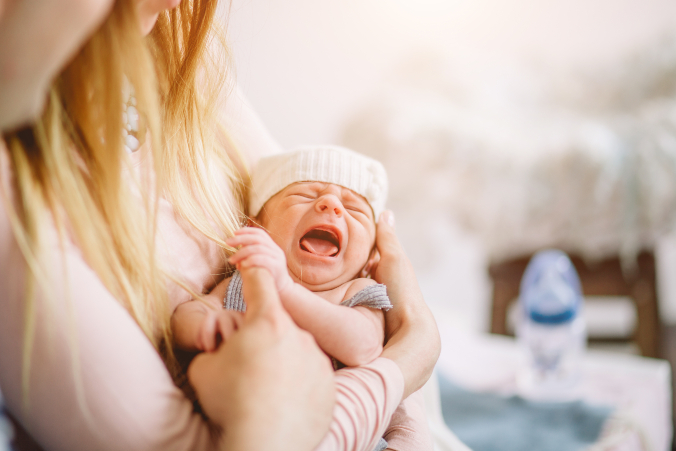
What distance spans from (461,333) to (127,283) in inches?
49.3

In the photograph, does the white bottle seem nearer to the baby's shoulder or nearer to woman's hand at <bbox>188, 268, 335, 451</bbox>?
the baby's shoulder

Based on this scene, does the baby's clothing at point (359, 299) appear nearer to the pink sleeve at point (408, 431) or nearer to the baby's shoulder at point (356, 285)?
the baby's shoulder at point (356, 285)

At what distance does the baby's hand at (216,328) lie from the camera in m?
0.41

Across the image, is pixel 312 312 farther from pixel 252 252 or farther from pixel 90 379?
pixel 90 379

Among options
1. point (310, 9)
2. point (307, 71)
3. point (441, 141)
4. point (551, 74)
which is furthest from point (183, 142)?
point (551, 74)

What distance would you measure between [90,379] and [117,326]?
0.04 m

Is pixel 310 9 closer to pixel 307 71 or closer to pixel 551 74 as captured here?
pixel 307 71

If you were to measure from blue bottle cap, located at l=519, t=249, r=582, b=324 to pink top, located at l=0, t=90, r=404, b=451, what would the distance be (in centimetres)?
104

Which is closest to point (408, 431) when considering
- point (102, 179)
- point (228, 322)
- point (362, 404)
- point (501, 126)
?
point (362, 404)

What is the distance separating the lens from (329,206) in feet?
1.96

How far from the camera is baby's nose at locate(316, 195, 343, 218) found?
60cm

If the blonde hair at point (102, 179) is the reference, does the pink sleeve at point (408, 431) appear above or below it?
below

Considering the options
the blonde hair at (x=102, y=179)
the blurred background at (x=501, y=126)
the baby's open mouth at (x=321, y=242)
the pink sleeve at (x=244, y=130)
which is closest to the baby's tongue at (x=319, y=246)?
the baby's open mouth at (x=321, y=242)

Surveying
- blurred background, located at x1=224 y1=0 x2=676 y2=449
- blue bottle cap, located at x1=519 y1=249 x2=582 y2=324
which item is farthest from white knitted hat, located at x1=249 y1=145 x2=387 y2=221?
blue bottle cap, located at x1=519 y1=249 x2=582 y2=324
